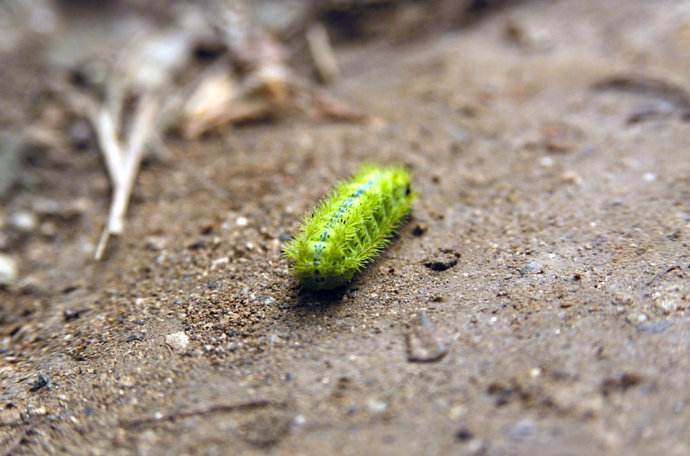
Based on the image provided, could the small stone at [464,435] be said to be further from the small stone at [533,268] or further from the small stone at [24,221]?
the small stone at [24,221]

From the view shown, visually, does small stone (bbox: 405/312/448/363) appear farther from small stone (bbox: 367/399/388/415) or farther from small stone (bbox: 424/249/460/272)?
small stone (bbox: 424/249/460/272)

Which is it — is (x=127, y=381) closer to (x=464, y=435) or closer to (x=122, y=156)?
(x=464, y=435)

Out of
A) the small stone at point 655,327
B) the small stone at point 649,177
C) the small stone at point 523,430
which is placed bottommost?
the small stone at point 649,177

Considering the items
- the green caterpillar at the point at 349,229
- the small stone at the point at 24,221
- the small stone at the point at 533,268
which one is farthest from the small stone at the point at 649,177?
the small stone at the point at 24,221

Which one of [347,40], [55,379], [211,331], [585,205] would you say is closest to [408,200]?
[585,205]

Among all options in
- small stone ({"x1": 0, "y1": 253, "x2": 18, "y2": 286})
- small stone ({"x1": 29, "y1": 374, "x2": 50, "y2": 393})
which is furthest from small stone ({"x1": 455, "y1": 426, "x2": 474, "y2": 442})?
small stone ({"x1": 0, "y1": 253, "x2": 18, "y2": 286})

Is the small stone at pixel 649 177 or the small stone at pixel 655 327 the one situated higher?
the small stone at pixel 655 327
